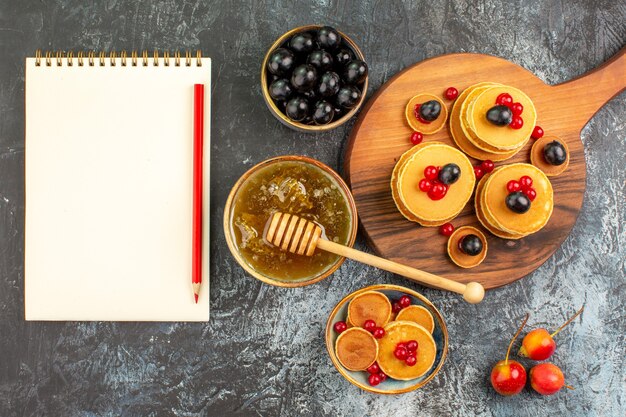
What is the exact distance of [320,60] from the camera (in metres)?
1.06

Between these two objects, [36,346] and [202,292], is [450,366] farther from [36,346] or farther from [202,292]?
[36,346]

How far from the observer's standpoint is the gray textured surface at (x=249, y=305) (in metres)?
1.23

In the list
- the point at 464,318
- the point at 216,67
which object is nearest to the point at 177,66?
the point at 216,67

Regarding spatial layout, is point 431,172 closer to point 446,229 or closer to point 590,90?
point 446,229

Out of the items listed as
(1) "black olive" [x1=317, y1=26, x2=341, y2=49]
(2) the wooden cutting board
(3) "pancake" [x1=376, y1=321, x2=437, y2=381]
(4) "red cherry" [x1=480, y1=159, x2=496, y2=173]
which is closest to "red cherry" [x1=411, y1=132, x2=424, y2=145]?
(2) the wooden cutting board

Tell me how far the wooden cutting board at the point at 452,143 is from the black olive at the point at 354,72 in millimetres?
104

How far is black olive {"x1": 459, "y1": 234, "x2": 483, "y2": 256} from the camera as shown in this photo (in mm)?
1146

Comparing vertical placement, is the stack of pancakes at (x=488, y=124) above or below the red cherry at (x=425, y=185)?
above

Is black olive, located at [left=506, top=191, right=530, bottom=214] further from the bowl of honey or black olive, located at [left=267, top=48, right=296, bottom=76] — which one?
black olive, located at [left=267, top=48, right=296, bottom=76]

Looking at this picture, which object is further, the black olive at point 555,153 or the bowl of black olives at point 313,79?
the black olive at point 555,153

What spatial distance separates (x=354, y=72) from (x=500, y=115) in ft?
1.00

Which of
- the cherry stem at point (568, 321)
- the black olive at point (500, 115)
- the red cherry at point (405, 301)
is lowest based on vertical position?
the cherry stem at point (568, 321)

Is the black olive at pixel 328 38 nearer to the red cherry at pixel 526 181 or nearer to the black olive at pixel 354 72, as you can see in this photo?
the black olive at pixel 354 72

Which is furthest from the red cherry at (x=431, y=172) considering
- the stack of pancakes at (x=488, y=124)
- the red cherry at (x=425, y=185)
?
the stack of pancakes at (x=488, y=124)
